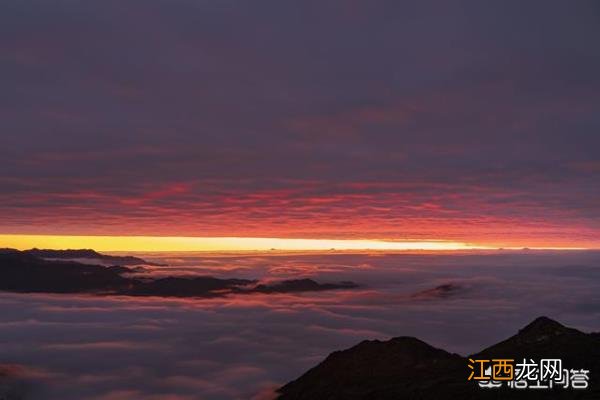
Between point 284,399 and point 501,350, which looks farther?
point 284,399

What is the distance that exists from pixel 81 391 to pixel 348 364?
130 meters

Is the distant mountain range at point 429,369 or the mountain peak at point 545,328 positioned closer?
the distant mountain range at point 429,369

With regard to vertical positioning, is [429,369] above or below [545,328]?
below

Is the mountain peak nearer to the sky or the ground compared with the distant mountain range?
nearer to the sky

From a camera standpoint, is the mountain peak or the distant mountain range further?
the mountain peak

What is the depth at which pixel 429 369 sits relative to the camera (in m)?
99.1

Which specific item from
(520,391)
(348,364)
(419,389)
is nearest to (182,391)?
(348,364)

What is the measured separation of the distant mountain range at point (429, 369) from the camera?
241 feet

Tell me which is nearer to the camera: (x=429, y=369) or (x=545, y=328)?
(x=429, y=369)

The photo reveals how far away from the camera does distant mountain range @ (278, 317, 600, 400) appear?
73.3 m

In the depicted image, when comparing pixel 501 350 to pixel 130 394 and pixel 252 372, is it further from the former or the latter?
pixel 130 394

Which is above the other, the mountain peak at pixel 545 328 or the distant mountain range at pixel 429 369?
the mountain peak at pixel 545 328

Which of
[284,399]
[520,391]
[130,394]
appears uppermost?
[520,391]

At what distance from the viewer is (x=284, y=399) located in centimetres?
12256
